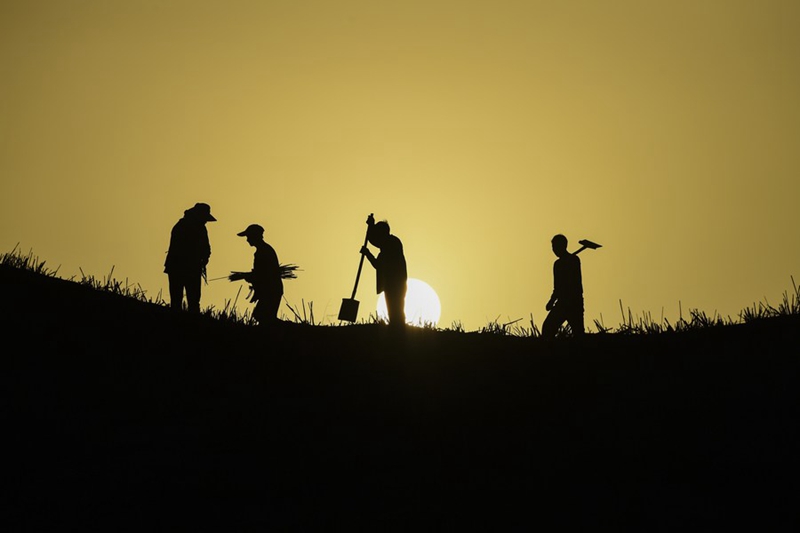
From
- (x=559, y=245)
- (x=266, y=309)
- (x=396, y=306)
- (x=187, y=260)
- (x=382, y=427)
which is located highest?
(x=559, y=245)

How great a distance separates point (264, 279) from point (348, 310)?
1.53m

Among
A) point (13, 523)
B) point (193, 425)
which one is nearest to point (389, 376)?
point (193, 425)

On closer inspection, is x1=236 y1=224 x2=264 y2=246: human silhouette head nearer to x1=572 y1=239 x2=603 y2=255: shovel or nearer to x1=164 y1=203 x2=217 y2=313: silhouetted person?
x1=164 y1=203 x2=217 y2=313: silhouetted person

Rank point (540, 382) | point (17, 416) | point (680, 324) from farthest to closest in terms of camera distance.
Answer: point (680, 324) → point (540, 382) → point (17, 416)

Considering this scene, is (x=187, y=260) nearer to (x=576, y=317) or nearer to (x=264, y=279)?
(x=264, y=279)

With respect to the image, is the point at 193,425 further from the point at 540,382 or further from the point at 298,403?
the point at 540,382

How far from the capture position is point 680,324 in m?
14.1

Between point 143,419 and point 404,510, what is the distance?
11.1ft

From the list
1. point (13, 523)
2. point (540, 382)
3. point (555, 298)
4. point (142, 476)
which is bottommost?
point (13, 523)

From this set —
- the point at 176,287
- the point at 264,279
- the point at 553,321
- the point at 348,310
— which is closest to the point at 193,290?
the point at 176,287

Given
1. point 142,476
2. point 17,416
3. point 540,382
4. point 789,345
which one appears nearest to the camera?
point 142,476

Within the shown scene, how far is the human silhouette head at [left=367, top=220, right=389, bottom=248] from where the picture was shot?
13602 mm

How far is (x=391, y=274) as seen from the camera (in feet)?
43.7

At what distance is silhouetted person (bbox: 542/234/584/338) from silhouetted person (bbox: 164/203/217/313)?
5.75 m
